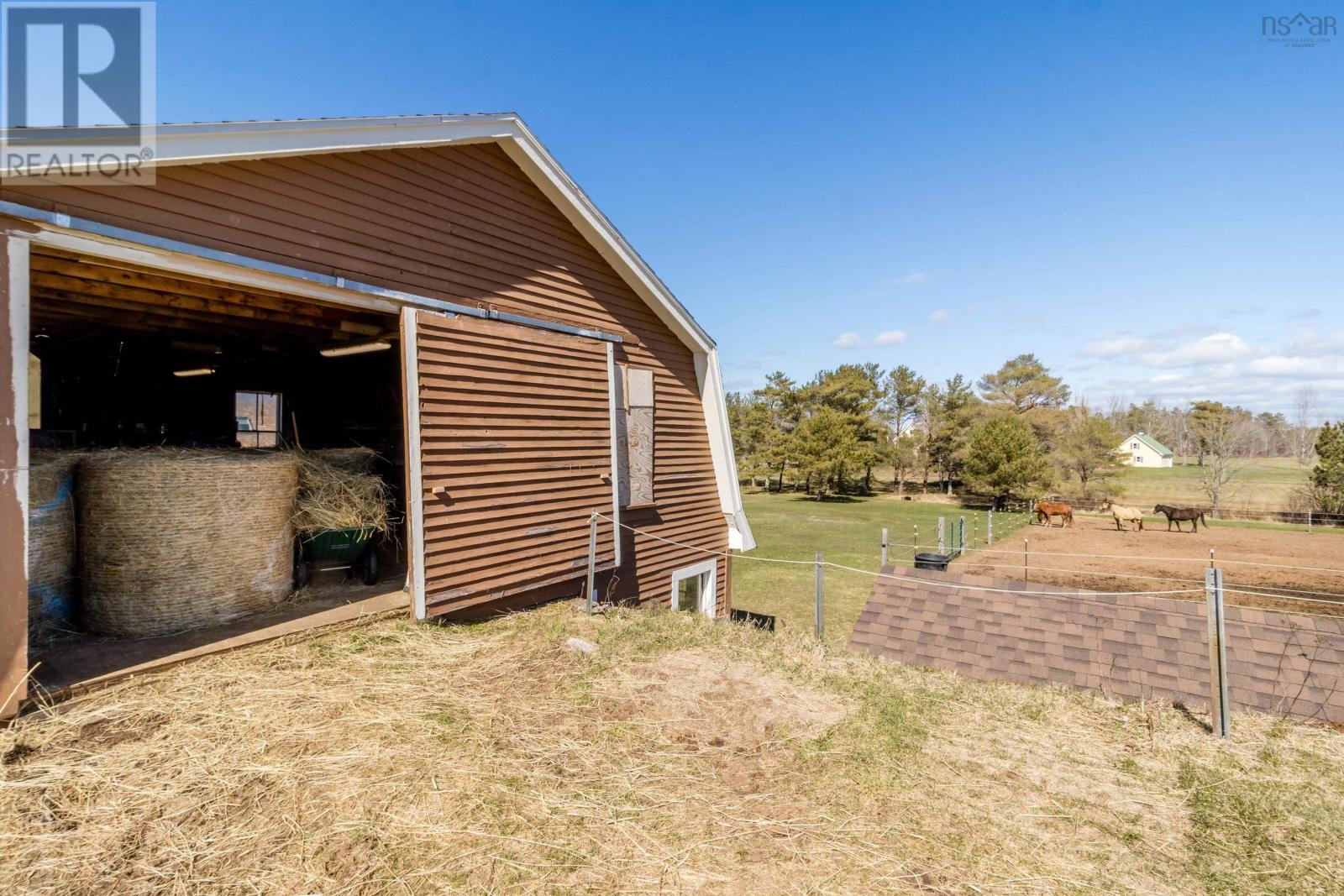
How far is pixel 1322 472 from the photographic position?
82.1 ft

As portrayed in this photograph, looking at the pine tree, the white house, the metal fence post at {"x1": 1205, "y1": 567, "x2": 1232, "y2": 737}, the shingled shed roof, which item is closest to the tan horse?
the pine tree

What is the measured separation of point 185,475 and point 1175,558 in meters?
14.6

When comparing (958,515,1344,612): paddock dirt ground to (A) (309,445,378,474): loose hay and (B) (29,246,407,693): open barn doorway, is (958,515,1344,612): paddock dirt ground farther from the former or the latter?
(B) (29,246,407,693): open barn doorway

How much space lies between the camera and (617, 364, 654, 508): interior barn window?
7328 millimetres

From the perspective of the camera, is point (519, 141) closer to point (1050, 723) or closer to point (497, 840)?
point (497, 840)

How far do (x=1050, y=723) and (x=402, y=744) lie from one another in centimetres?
428

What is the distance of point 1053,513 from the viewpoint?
992 inches

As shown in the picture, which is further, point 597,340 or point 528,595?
point 597,340

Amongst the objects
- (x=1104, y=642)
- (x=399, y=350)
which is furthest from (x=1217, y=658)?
(x=399, y=350)

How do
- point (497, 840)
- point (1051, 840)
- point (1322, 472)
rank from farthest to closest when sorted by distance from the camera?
point (1322, 472) → point (1051, 840) → point (497, 840)

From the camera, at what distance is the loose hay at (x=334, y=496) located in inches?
199

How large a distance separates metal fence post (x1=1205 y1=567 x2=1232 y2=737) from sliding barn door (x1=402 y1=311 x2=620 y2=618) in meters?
5.31

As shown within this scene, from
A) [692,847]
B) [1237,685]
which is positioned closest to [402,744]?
[692,847]

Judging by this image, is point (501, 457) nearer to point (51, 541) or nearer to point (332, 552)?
point (332, 552)
